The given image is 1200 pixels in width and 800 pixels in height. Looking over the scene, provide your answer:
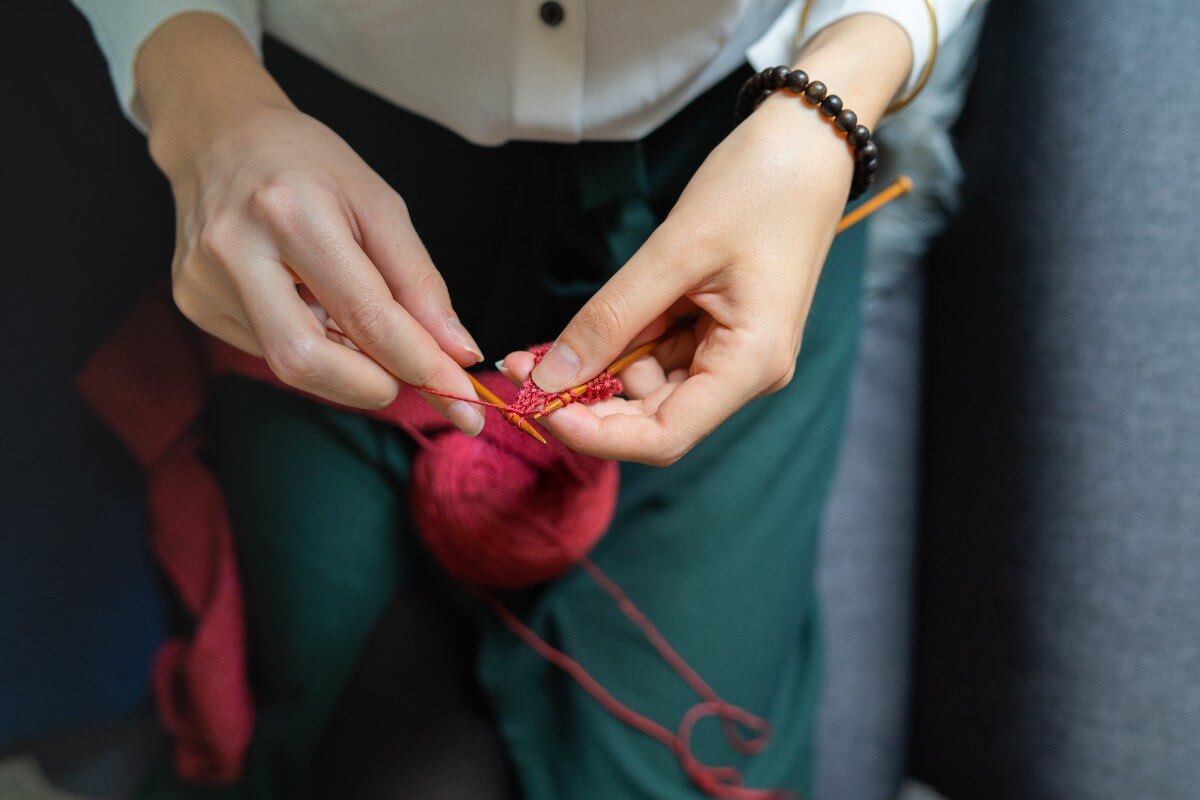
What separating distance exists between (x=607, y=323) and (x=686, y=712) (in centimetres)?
35

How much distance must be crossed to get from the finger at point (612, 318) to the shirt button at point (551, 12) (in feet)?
0.32

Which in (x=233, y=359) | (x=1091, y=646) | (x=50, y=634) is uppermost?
(x=233, y=359)

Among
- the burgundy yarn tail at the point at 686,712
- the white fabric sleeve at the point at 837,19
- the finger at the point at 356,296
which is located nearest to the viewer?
the finger at the point at 356,296

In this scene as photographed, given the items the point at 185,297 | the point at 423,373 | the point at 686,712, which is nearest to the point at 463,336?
the point at 423,373

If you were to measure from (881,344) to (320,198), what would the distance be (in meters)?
0.71

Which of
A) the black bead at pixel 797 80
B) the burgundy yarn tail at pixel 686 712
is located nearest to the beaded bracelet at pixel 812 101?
the black bead at pixel 797 80

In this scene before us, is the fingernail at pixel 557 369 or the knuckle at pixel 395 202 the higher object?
the knuckle at pixel 395 202

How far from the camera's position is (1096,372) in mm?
655

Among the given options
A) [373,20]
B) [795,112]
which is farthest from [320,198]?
[795,112]

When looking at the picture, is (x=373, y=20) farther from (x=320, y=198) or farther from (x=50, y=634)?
(x=50, y=634)

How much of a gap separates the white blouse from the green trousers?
0.4 inches

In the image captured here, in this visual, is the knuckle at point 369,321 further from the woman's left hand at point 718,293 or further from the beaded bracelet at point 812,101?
the beaded bracelet at point 812,101

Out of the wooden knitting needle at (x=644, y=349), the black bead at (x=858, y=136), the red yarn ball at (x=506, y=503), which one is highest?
the black bead at (x=858, y=136)

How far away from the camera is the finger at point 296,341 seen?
306 millimetres
